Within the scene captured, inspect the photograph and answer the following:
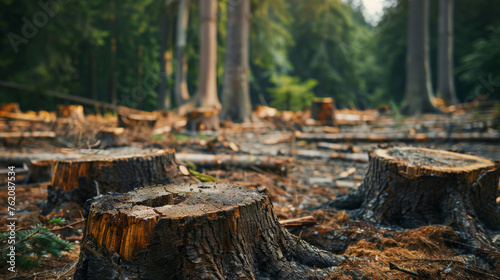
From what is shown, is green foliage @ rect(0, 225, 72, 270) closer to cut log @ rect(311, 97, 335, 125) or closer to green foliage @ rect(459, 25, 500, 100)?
cut log @ rect(311, 97, 335, 125)

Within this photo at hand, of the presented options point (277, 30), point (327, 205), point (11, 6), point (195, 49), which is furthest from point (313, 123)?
point (11, 6)

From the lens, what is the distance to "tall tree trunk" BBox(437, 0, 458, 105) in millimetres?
17062

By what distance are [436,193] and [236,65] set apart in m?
10.3

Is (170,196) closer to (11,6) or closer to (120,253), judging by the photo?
(120,253)

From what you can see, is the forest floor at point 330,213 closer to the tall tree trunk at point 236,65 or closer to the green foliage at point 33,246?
the green foliage at point 33,246

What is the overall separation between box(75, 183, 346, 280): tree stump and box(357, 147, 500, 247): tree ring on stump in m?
1.13

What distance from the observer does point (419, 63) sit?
1421 cm

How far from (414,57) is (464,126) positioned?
298 inches

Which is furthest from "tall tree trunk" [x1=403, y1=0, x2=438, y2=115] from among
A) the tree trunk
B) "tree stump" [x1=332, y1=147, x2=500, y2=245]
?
the tree trunk

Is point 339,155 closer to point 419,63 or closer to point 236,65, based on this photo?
point 236,65

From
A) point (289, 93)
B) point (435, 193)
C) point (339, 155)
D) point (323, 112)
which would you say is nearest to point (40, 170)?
point (435, 193)

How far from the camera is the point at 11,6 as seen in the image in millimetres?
13445

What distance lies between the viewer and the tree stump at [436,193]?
2.38 m

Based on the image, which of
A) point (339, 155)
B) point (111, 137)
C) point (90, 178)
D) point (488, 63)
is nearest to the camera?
point (90, 178)
